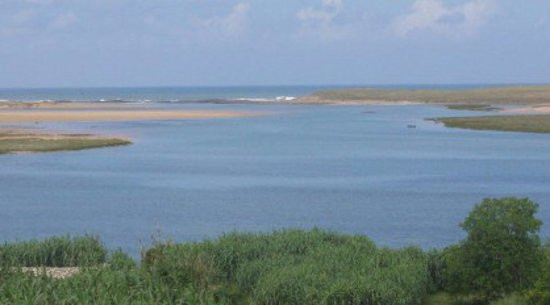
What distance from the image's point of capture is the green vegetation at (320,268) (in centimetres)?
1501

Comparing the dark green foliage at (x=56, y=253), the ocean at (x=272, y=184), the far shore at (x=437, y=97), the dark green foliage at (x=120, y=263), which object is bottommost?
the far shore at (x=437, y=97)

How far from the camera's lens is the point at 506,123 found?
71.9 m

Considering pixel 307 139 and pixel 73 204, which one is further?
pixel 307 139

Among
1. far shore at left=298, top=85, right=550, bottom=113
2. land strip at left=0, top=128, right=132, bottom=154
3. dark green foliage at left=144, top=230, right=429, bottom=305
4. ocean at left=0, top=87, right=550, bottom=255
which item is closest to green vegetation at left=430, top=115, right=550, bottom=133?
ocean at left=0, top=87, right=550, bottom=255

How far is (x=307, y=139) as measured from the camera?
2532 inches

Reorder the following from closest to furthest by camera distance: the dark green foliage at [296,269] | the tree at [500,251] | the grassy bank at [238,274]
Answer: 1. the grassy bank at [238,274]
2. the dark green foliage at [296,269]
3. the tree at [500,251]

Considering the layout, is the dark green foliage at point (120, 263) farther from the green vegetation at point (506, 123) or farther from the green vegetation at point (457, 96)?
the green vegetation at point (457, 96)

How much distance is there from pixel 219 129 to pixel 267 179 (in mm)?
34166

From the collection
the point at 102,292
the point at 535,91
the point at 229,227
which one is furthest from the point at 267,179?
the point at 535,91

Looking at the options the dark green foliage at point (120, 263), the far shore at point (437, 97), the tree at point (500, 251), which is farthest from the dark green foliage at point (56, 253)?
the far shore at point (437, 97)

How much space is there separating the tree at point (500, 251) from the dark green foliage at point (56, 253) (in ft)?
22.8

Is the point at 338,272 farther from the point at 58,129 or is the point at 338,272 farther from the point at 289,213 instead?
the point at 58,129

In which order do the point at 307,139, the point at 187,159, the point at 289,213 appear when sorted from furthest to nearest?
the point at 307,139, the point at 187,159, the point at 289,213

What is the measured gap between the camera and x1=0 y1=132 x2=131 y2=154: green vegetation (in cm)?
5437
